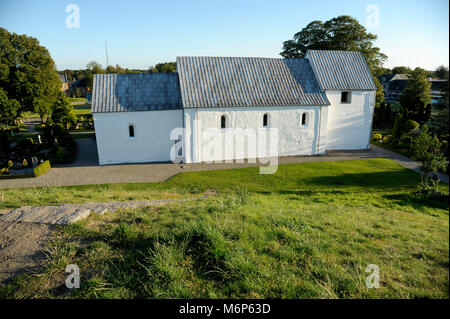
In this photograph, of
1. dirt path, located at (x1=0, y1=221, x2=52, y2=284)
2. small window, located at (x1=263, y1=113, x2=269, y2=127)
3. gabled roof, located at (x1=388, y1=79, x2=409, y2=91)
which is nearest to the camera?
dirt path, located at (x1=0, y1=221, x2=52, y2=284)

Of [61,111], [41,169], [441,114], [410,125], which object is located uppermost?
[441,114]

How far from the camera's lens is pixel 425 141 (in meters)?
14.1

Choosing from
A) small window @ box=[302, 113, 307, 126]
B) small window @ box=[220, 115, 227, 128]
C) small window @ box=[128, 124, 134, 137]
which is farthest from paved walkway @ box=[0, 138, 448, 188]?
small window @ box=[220, 115, 227, 128]

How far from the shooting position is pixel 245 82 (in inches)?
816

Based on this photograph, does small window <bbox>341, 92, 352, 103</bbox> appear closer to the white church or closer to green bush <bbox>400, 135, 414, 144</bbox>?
the white church

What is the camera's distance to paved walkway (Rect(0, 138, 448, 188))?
17.0 m

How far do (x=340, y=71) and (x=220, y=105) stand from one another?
10.5 metres

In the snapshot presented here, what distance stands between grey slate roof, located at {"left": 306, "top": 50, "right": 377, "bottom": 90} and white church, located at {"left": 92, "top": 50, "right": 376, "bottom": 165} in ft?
0.26

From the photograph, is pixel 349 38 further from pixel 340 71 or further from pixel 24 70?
pixel 24 70

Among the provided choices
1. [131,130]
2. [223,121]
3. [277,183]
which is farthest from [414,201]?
[131,130]

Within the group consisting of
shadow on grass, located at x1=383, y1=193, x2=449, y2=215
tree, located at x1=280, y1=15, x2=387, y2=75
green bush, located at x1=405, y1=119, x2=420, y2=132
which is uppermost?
tree, located at x1=280, y1=15, x2=387, y2=75

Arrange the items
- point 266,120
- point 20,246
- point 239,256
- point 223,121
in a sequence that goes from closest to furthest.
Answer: point 239,256 < point 20,246 < point 223,121 < point 266,120
